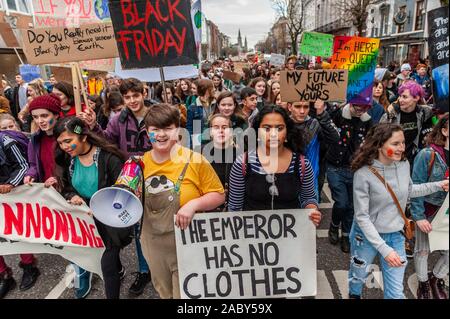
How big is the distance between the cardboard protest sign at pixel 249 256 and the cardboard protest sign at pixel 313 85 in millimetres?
1318

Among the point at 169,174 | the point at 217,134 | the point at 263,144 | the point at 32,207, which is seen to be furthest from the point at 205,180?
the point at 32,207

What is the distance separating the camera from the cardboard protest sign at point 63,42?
11.9 feet

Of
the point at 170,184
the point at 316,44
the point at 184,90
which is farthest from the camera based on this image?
the point at 184,90

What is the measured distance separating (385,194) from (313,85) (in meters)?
1.27

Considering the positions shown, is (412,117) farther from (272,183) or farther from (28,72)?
(28,72)

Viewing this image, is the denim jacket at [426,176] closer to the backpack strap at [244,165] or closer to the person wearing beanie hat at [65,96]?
the backpack strap at [244,165]

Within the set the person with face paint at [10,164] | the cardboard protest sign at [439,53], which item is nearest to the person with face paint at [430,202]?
the cardboard protest sign at [439,53]

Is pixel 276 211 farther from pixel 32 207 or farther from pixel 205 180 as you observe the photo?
pixel 32 207

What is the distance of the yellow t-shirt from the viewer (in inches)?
88.0

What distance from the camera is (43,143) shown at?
3.02 m

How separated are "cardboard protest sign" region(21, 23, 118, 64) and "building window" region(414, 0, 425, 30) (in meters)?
25.6

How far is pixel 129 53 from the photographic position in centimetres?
308

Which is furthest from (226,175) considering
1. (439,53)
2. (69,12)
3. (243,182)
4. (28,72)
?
(28,72)

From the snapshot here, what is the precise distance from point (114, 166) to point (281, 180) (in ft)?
4.22
